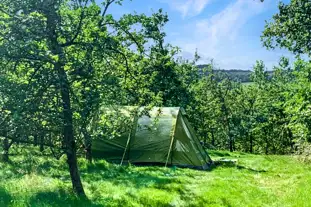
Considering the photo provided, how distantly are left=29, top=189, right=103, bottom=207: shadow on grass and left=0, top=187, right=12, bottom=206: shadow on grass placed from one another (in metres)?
0.48

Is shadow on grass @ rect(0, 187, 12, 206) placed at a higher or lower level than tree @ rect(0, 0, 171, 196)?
lower

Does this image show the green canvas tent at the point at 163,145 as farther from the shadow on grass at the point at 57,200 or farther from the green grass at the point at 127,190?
the shadow on grass at the point at 57,200

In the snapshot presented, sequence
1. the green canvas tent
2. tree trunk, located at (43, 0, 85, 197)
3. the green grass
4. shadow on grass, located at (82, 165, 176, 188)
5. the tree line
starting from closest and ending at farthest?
the tree line, tree trunk, located at (43, 0, 85, 197), the green grass, shadow on grass, located at (82, 165, 176, 188), the green canvas tent

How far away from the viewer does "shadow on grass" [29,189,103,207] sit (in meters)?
7.84

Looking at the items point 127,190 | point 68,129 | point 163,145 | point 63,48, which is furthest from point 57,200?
point 163,145

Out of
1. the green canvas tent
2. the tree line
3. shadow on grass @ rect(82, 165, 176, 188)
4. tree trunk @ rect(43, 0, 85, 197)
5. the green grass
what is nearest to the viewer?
the tree line

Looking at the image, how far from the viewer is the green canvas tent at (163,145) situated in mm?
19125

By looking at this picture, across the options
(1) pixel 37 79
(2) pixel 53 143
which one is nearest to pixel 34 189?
(2) pixel 53 143

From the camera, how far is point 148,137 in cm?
1988

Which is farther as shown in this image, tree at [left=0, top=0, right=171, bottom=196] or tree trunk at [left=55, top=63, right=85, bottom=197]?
tree trunk at [left=55, top=63, right=85, bottom=197]

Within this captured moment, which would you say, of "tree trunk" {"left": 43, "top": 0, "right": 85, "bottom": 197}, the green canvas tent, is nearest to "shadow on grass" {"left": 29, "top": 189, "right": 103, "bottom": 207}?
"tree trunk" {"left": 43, "top": 0, "right": 85, "bottom": 197}

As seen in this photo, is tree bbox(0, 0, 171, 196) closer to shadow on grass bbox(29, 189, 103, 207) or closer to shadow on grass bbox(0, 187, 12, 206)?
shadow on grass bbox(29, 189, 103, 207)

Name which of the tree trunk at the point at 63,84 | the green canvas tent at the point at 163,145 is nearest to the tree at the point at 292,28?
the green canvas tent at the point at 163,145

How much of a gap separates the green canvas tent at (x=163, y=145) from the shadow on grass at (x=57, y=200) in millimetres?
9864
